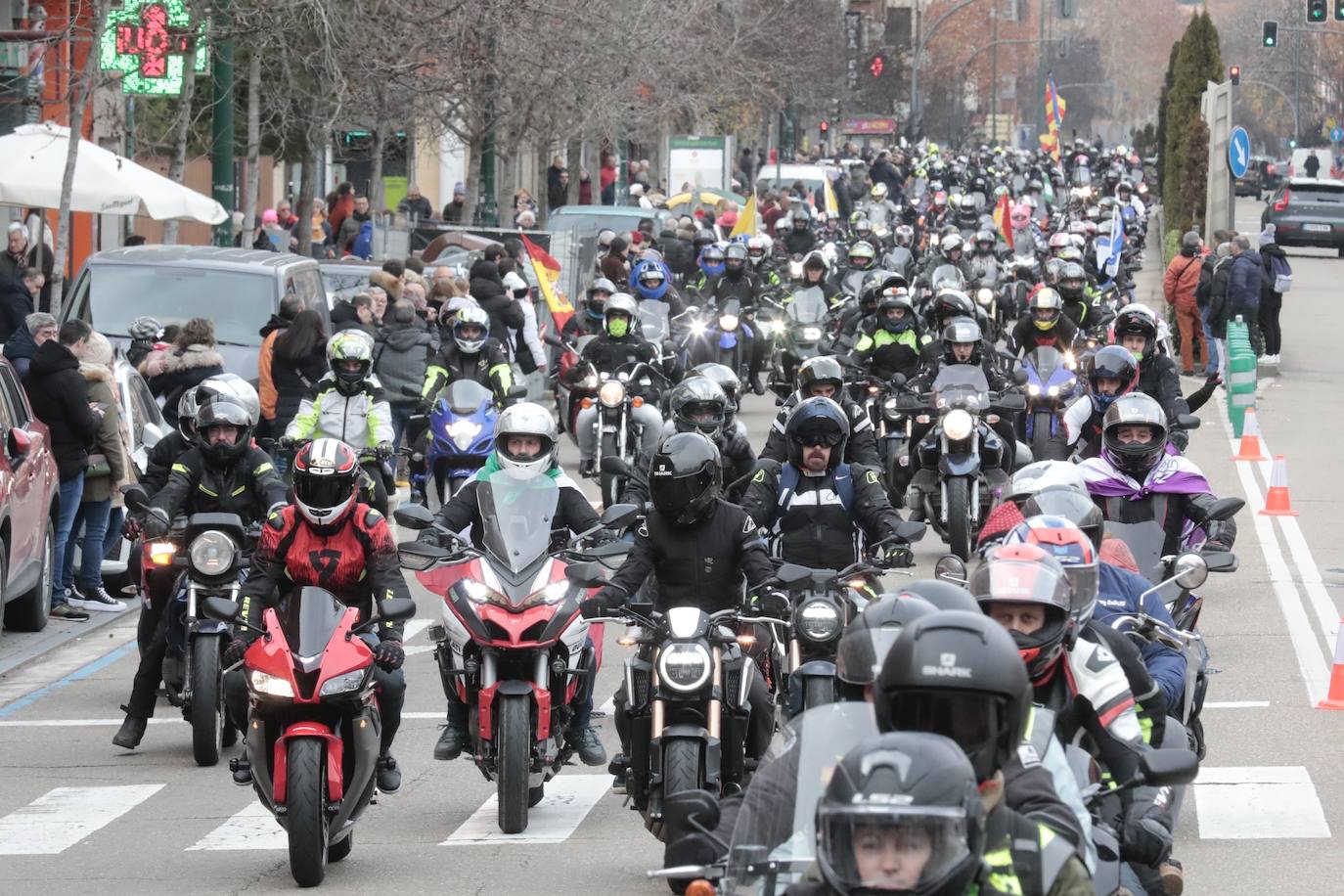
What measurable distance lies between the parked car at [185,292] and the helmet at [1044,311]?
5.83 meters

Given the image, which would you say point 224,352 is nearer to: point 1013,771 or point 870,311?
point 870,311

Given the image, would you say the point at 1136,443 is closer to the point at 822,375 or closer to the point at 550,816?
the point at 550,816

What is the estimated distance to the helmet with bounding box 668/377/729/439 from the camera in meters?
13.7

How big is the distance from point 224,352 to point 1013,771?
16.0m

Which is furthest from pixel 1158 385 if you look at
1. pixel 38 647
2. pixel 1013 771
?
pixel 1013 771

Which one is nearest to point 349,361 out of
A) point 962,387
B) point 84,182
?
point 962,387

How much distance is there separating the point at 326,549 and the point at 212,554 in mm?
1437

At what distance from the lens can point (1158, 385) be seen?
16.7 m

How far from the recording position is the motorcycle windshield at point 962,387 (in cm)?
1812

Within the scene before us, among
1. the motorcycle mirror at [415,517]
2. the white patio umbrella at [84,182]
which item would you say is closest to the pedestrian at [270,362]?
the white patio umbrella at [84,182]

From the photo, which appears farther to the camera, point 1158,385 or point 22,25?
point 22,25

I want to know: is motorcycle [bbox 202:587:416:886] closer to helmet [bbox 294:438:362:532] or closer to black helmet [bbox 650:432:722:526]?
helmet [bbox 294:438:362:532]

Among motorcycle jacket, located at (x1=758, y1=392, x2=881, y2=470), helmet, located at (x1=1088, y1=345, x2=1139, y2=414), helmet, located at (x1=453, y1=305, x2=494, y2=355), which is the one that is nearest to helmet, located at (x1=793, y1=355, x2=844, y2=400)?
motorcycle jacket, located at (x1=758, y1=392, x2=881, y2=470)

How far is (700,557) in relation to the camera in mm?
9820
